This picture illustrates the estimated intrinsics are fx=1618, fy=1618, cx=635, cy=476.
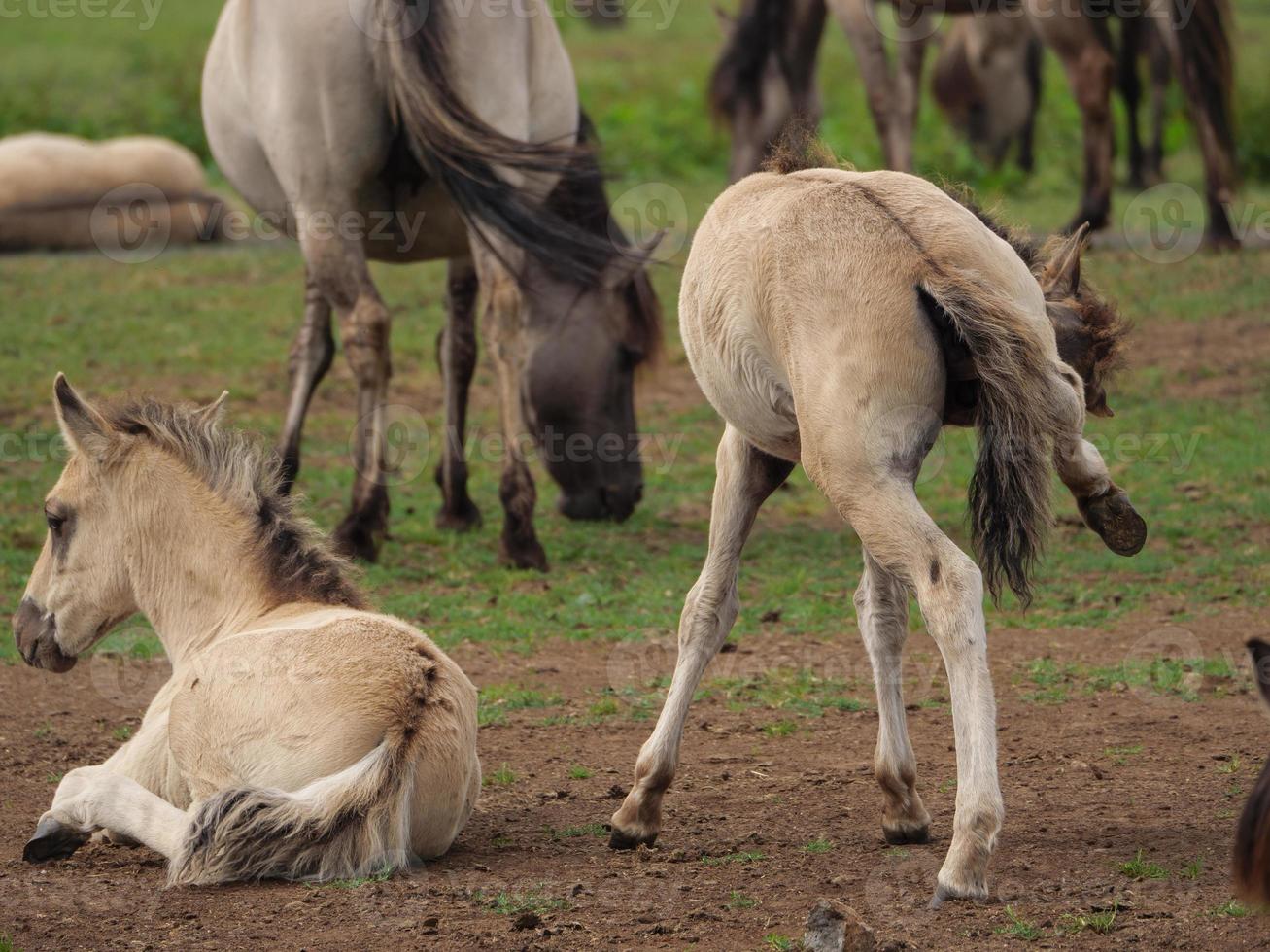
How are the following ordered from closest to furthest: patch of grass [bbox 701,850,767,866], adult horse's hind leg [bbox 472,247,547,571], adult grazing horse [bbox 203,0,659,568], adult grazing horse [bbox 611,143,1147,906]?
adult grazing horse [bbox 611,143,1147,906] → patch of grass [bbox 701,850,767,866] → adult grazing horse [bbox 203,0,659,568] → adult horse's hind leg [bbox 472,247,547,571]

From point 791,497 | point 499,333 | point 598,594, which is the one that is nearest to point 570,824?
point 598,594

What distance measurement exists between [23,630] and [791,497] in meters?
5.66

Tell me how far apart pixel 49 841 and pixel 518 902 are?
4.45 ft

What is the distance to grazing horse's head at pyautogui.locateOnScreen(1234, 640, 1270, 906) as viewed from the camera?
9.71ft

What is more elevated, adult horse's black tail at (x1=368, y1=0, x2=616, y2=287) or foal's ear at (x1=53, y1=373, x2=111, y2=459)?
adult horse's black tail at (x1=368, y1=0, x2=616, y2=287)

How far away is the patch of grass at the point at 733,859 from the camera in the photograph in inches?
171

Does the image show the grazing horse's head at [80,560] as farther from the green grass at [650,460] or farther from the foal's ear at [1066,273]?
the foal's ear at [1066,273]

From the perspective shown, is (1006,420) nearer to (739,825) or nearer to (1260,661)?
(1260,661)

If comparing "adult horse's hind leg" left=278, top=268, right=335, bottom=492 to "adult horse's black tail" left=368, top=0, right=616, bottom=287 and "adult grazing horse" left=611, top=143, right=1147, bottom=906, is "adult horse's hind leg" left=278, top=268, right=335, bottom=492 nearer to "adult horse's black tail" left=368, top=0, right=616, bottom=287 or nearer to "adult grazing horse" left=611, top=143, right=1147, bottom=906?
"adult horse's black tail" left=368, top=0, right=616, bottom=287

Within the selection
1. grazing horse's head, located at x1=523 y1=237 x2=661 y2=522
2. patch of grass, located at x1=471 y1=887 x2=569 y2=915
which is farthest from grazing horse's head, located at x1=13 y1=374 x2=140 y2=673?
grazing horse's head, located at x1=523 y1=237 x2=661 y2=522

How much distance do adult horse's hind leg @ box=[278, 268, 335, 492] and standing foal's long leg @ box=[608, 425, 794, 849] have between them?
4.64m

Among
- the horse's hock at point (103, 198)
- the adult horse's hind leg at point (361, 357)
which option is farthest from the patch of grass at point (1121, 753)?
the horse's hock at point (103, 198)

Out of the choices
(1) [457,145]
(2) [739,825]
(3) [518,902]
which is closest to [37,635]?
(3) [518,902]

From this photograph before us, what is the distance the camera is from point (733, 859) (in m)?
4.38
